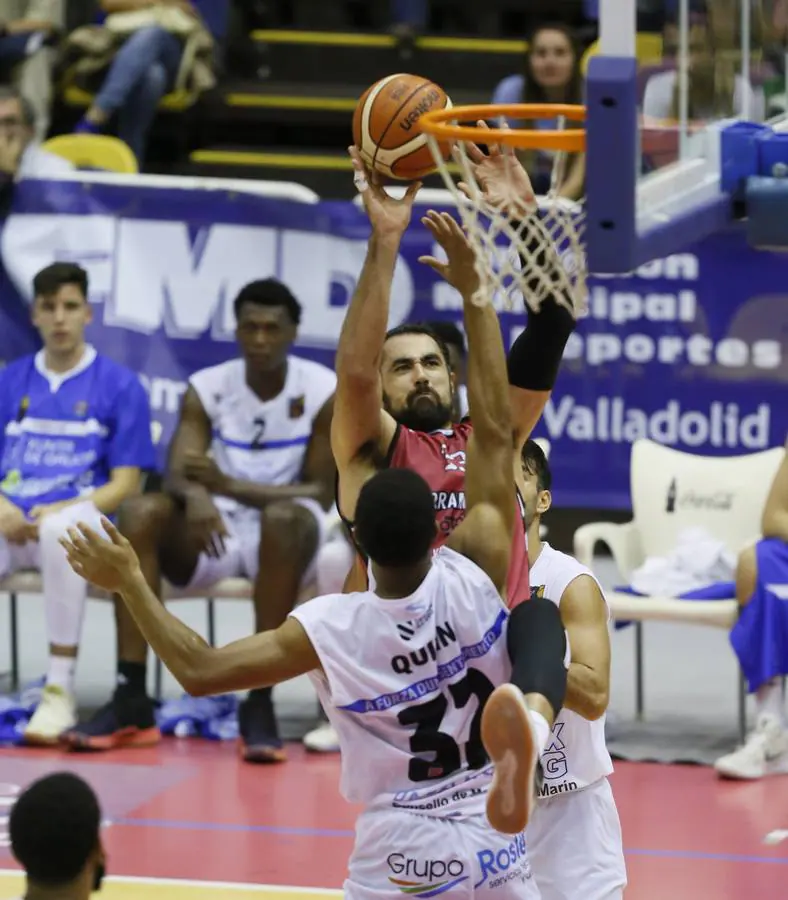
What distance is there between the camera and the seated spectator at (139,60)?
11727 millimetres

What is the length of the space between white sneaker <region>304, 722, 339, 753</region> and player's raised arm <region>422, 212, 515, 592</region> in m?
3.76

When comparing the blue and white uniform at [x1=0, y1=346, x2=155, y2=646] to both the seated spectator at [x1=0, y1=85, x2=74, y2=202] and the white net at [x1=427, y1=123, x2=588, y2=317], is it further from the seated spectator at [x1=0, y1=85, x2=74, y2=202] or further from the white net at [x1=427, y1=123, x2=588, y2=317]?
the white net at [x1=427, y1=123, x2=588, y2=317]

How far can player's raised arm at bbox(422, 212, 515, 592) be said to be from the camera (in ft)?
13.0

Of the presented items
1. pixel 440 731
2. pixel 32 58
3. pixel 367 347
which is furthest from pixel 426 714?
pixel 32 58

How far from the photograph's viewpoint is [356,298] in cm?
452

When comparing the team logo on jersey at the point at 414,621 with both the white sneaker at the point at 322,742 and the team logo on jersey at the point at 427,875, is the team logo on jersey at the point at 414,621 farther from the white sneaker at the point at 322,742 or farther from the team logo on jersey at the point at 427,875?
the white sneaker at the point at 322,742

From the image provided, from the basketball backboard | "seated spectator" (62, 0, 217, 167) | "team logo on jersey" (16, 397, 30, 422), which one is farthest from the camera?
"seated spectator" (62, 0, 217, 167)

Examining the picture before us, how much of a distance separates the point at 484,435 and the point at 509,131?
79 centimetres

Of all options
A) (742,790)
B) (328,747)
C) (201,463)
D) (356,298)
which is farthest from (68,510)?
(356,298)

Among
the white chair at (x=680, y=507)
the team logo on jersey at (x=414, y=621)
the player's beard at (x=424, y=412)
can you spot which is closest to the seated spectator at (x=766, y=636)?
the white chair at (x=680, y=507)

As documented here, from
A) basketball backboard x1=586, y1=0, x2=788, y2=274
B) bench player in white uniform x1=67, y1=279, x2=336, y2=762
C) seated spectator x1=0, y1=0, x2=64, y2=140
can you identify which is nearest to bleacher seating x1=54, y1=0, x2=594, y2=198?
seated spectator x1=0, y1=0, x2=64, y2=140

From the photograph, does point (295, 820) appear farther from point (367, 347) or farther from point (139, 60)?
point (139, 60)

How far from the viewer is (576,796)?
4637mm

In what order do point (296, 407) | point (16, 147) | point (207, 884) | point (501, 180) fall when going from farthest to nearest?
point (16, 147), point (296, 407), point (207, 884), point (501, 180)
